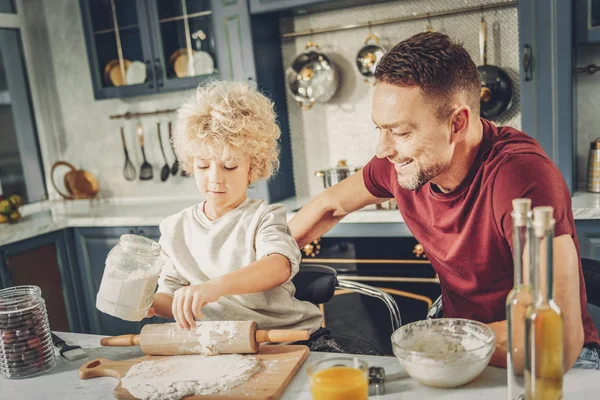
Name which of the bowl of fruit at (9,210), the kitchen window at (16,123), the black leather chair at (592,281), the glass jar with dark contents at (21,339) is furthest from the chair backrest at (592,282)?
the kitchen window at (16,123)

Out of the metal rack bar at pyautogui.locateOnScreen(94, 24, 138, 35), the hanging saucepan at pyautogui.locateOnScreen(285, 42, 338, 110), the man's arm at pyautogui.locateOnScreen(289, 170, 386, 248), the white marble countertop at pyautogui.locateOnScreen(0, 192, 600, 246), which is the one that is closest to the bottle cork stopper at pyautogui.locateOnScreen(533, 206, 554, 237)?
the man's arm at pyautogui.locateOnScreen(289, 170, 386, 248)

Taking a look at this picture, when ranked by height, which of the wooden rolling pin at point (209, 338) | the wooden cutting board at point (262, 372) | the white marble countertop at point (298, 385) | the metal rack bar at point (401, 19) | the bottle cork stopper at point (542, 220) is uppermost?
the metal rack bar at point (401, 19)

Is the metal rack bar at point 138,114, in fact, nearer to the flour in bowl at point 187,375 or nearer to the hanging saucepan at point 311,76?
the hanging saucepan at point 311,76

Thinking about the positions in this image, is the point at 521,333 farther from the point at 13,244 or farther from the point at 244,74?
the point at 13,244

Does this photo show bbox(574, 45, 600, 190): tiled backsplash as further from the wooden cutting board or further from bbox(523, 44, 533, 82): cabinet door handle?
the wooden cutting board

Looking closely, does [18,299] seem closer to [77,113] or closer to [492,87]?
[492,87]

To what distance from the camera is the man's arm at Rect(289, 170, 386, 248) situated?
183cm

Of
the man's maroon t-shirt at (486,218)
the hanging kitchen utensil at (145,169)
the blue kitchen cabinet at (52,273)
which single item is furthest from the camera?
the hanging kitchen utensil at (145,169)

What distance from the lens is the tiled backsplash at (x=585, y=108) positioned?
2732mm

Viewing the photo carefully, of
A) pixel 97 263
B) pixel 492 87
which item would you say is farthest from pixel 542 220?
pixel 97 263

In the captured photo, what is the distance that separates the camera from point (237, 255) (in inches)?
57.4

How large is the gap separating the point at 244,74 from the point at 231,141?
5.34ft

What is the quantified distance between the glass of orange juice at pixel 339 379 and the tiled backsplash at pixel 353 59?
2280 mm

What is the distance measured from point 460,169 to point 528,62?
4.25 ft
